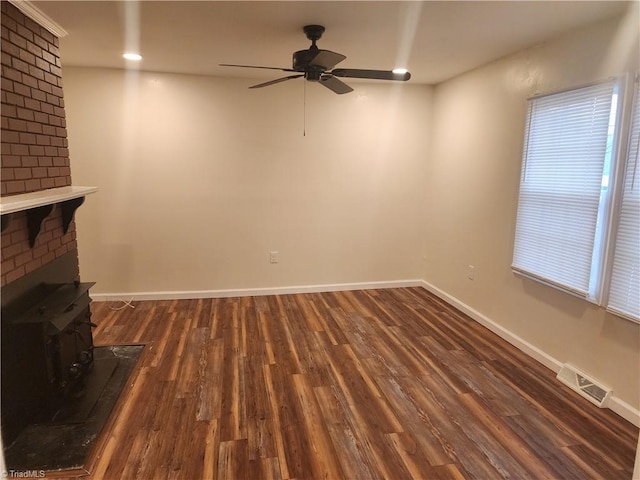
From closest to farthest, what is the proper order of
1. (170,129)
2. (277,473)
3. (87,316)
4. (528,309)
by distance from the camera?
(277,473) < (87,316) < (528,309) < (170,129)

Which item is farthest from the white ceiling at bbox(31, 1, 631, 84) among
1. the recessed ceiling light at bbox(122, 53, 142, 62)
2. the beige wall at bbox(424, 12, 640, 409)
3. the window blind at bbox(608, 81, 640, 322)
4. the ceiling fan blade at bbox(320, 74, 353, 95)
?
the window blind at bbox(608, 81, 640, 322)

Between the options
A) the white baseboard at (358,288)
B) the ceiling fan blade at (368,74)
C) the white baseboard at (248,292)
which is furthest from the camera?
the white baseboard at (248,292)

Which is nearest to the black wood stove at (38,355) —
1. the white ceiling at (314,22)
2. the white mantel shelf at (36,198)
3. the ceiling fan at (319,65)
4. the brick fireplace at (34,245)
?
the brick fireplace at (34,245)

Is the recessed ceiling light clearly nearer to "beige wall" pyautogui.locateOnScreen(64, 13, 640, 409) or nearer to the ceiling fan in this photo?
"beige wall" pyautogui.locateOnScreen(64, 13, 640, 409)

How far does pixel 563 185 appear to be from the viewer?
2740 millimetres

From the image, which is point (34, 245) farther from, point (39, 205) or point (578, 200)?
point (578, 200)

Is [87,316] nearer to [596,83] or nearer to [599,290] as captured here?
[599,290]

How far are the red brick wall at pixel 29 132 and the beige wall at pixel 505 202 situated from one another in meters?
3.32

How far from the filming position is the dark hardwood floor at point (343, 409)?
194 centimetres

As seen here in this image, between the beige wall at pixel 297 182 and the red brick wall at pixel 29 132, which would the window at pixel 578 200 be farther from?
the red brick wall at pixel 29 132

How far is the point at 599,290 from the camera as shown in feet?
8.15

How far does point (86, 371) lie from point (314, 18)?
8.90 ft

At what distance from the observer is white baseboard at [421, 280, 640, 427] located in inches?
90.8

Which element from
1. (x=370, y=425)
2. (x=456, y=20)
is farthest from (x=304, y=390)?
(x=456, y=20)
